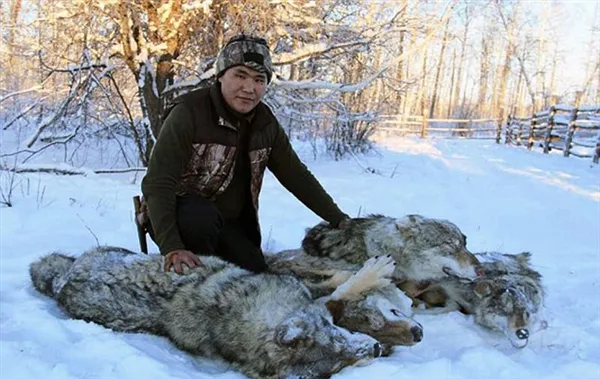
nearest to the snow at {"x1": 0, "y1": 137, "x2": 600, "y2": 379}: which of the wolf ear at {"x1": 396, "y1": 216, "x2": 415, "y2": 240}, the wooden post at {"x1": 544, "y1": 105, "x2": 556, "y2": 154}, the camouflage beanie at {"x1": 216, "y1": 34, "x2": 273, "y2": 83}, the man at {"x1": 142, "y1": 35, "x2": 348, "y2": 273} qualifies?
the wolf ear at {"x1": 396, "y1": 216, "x2": 415, "y2": 240}

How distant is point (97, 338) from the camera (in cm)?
254

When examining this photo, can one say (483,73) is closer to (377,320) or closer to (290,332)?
(377,320)

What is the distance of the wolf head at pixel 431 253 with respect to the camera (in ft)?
11.4

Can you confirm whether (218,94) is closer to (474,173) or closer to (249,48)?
(249,48)

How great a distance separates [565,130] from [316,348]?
18284 millimetres

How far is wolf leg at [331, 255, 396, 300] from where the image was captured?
291 cm

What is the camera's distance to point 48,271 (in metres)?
3.28

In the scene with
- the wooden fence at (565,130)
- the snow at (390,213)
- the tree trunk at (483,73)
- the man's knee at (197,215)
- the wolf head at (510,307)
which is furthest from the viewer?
the tree trunk at (483,73)

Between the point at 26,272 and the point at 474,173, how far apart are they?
1032 centimetres

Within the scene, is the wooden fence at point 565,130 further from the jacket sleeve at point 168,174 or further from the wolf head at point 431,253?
the jacket sleeve at point 168,174

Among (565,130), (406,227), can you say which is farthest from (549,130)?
(406,227)

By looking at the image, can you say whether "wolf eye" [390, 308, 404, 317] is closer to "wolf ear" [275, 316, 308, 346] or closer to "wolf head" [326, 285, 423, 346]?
"wolf head" [326, 285, 423, 346]

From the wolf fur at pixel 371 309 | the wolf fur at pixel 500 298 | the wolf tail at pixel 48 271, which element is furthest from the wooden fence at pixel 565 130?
the wolf tail at pixel 48 271

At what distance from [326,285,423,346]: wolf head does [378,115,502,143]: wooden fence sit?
802 inches
